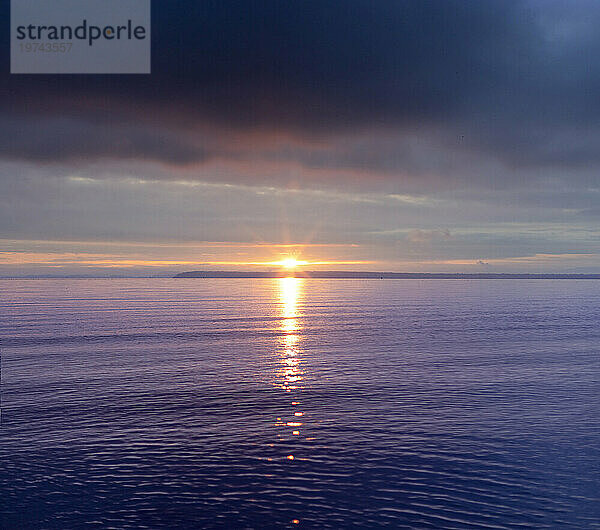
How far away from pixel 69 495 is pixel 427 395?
94.5 ft

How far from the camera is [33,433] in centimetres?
3497

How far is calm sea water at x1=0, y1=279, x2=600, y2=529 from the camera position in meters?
25.0

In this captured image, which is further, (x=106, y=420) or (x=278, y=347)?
(x=278, y=347)

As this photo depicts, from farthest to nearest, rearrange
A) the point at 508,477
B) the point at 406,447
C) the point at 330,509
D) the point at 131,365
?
the point at 131,365, the point at 406,447, the point at 508,477, the point at 330,509

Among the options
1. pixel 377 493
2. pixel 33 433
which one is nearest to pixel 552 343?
pixel 377 493

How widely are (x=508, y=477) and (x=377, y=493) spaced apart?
7094 millimetres

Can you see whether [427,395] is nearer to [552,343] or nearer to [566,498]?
[566,498]

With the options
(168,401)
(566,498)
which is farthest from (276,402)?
(566,498)

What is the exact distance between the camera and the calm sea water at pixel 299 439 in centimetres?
2502

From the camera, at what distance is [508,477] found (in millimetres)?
28531

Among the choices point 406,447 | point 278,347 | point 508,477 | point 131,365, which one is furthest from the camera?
point 278,347

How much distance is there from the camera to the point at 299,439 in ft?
114

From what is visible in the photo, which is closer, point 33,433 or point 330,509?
point 330,509

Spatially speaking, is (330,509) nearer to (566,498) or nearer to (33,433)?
(566,498)
